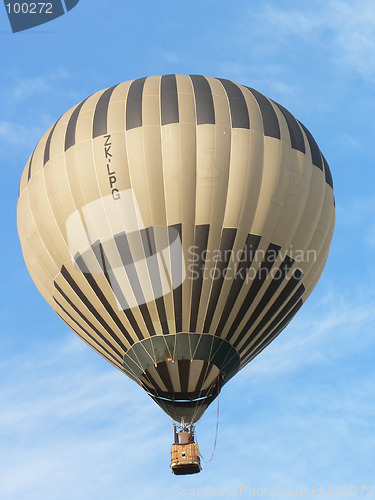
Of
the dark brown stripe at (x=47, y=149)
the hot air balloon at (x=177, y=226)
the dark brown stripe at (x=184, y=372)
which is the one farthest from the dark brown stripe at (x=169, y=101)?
the dark brown stripe at (x=184, y=372)

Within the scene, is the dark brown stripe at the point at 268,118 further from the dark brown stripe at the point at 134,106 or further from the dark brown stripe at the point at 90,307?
the dark brown stripe at the point at 90,307

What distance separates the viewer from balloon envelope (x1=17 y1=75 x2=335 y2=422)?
20.9 m

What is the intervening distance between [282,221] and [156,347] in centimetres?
377

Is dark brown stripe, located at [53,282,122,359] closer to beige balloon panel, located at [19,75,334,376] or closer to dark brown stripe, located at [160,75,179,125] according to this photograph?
beige balloon panel, located at [19,75,334,376]

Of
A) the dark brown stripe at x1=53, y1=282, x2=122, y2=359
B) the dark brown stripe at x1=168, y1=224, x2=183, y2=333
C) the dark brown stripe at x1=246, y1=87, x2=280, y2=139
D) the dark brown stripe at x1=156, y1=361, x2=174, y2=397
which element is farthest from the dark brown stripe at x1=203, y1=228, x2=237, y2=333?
the dark brown stripe at x1=53, y1=282, x2=122, y2=359

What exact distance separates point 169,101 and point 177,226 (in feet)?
9.20

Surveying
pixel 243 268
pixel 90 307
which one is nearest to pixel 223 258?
pixel 243 268

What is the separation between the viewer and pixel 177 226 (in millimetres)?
20797

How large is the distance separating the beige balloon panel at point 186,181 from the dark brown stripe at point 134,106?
0.40ft

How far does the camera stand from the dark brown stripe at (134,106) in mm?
21312

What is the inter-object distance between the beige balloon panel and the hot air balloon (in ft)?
0.09

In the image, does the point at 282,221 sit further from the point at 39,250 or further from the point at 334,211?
the point at 39,250

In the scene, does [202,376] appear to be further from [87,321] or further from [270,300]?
[87,321]

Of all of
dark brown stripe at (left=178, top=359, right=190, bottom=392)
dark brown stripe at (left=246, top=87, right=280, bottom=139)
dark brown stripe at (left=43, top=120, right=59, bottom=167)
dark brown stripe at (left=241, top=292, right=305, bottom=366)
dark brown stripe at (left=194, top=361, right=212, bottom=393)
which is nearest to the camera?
dark brown stripe at (left=178, top=359, right=190, bottom=392)
